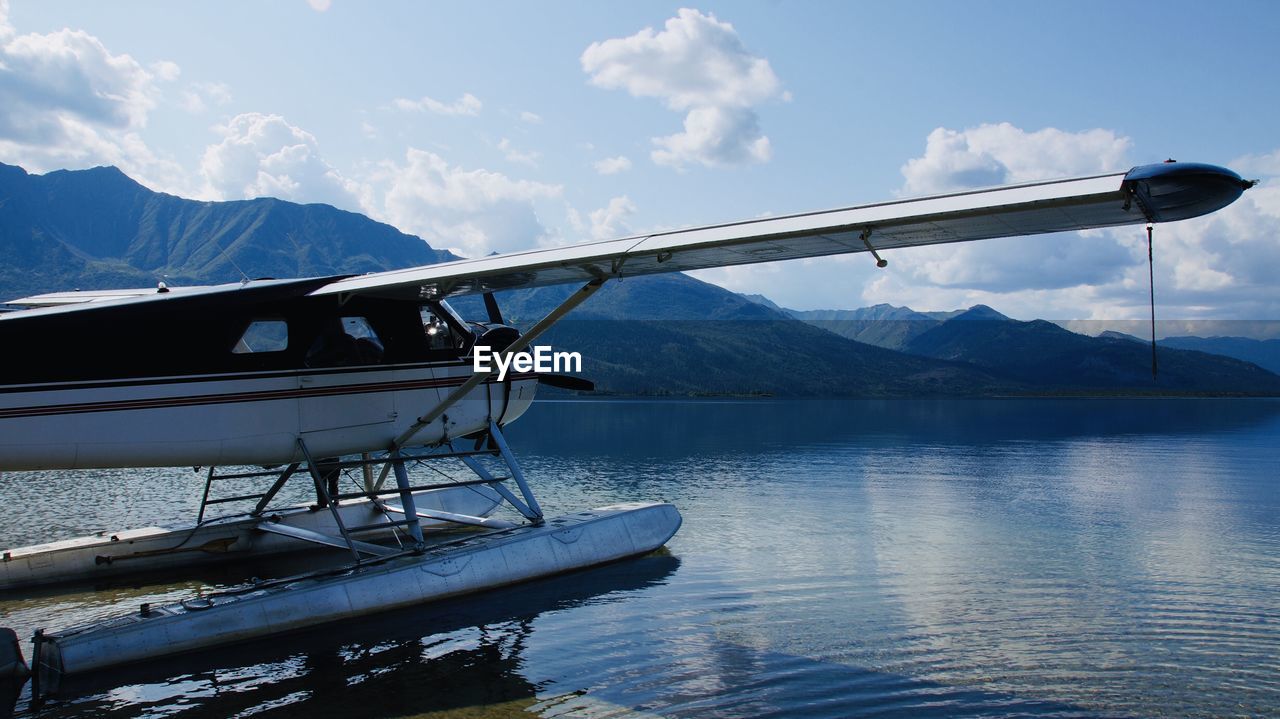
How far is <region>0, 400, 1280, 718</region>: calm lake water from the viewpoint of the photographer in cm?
708

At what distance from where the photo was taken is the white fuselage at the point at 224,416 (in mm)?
8250

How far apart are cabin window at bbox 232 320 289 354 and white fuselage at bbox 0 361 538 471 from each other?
0.43m

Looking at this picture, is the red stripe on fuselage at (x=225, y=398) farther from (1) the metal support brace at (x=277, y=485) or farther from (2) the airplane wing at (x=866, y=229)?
(1) the metal support brace at (x=277, y=485)

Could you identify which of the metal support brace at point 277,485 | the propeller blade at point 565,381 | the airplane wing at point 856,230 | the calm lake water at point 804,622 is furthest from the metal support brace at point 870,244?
the metal support brace at point 277,485

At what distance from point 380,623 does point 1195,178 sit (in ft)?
27.8

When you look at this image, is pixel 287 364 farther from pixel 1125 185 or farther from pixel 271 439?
pixel 1125 185

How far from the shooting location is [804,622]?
9297 mm

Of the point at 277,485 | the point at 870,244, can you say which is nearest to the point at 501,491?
the point at 277,485

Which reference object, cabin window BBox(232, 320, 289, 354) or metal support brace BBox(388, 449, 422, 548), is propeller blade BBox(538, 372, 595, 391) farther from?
cabin window BBox(232, 320, 289, 354)

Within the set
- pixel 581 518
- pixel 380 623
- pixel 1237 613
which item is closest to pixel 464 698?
pixel 380 623

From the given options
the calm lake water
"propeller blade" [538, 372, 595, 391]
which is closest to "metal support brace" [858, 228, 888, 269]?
the calm lake water

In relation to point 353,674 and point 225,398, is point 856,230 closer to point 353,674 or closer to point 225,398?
point 353,674

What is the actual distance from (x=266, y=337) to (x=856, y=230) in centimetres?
673

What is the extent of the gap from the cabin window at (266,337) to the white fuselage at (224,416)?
434 millimetres
